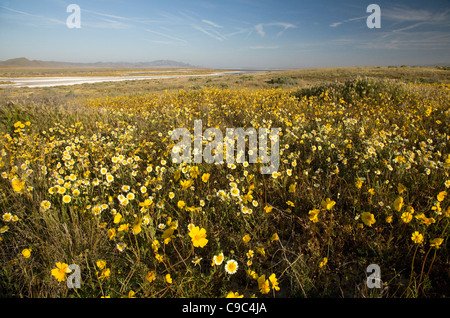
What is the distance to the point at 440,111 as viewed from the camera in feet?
16.8

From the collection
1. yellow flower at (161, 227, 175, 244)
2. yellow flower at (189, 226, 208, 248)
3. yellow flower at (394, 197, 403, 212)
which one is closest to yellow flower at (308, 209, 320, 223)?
yellow flower at (394, 197, 403, 212)

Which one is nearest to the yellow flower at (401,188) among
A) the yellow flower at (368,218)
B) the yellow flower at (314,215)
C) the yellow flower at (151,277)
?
the yellow flower at (368,218)

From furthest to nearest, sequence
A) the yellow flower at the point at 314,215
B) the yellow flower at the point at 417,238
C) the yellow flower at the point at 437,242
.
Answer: the yellow flower at the point at 314,215 < the yellow flower at the point at 417,238 < the yellow flower at the point at 437,242

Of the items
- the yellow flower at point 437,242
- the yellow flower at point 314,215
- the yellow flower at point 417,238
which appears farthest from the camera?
the yellow flower at point 314,215

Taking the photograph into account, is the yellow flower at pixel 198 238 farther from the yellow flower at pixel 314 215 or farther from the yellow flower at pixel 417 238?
the yellow flower at pixel 417 238

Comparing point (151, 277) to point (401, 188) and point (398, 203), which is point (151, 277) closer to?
point (398, 203)

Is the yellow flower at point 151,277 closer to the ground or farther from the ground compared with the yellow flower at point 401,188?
closer to the ground

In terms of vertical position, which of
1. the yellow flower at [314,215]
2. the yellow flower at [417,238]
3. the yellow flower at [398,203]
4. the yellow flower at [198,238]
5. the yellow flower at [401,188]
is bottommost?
the yellow flower at [417,238]

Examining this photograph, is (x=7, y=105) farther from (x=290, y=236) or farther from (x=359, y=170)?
(x=359, y=170)

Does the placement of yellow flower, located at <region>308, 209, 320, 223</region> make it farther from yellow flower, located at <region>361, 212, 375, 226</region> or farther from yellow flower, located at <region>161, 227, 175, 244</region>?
yellow flower, located at <region>161, 227, 175, 244</region>

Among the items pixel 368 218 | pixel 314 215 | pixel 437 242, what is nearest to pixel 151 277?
pixel 314 215

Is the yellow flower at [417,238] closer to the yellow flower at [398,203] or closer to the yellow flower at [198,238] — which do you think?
the yellow flower at [398,203]

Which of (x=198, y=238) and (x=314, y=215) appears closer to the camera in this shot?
(x=198, y=238)

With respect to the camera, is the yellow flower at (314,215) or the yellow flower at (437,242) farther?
the yellow flower at (314,215)
